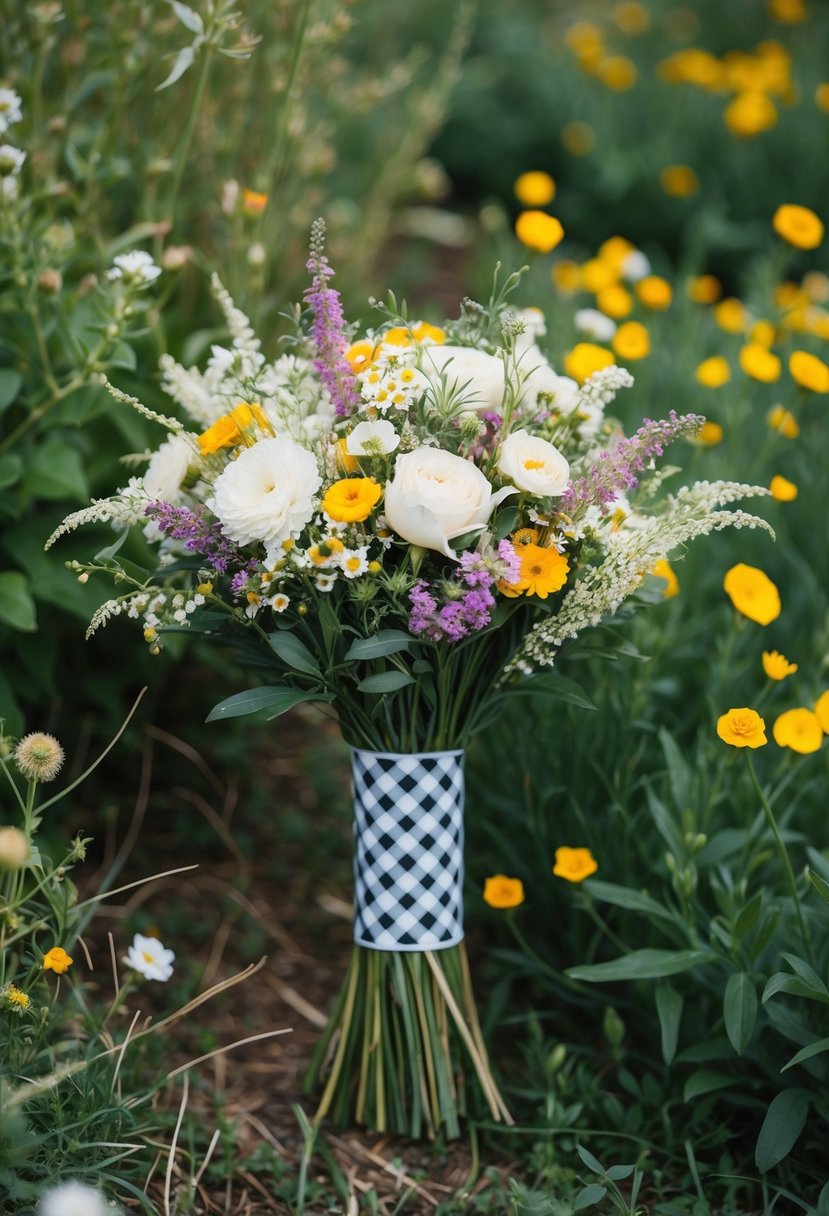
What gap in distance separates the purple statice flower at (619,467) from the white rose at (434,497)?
13 centimetres

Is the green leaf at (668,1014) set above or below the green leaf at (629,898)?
below

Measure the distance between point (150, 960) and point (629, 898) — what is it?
25.9 inches

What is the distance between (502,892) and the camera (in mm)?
1786

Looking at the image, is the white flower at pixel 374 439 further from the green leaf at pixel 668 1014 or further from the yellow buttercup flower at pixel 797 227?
the yellow buttercup flower at pixel 797 227

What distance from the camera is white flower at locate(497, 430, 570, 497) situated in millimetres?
1378

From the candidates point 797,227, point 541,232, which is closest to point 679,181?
A: point 797,227

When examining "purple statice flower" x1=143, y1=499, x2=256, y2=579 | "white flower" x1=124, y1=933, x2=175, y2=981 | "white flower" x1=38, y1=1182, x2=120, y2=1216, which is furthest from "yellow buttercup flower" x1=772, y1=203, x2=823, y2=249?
"white flower" x1=38, y1=1182, x2=120, y2=1216

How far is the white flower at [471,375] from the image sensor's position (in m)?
1.47

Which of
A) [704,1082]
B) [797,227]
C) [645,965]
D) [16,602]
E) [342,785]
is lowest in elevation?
[342,785]

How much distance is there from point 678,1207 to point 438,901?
0.49 meters

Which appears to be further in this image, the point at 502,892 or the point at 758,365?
the point at 758,365

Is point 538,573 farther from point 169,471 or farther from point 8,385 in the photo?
point 8,385

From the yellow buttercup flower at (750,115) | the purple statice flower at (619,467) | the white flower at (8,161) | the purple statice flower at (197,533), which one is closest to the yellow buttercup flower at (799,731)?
the purple statice flower at (619,467)

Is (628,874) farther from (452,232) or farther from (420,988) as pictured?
(452,232)
